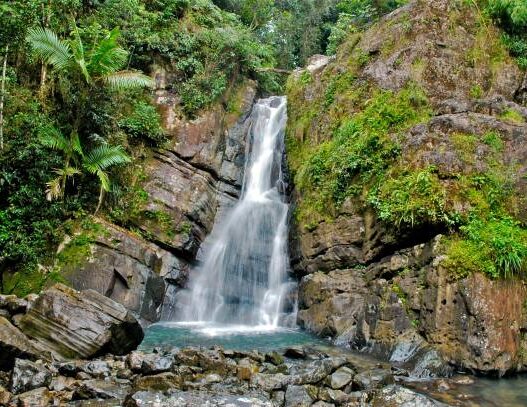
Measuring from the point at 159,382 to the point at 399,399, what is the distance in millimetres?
3376

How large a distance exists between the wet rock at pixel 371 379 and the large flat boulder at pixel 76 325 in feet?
13.2

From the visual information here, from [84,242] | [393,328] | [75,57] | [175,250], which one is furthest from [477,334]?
[75,57]

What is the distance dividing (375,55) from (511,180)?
265 inches

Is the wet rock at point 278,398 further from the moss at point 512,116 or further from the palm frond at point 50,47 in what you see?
the palm frond at point 50,47

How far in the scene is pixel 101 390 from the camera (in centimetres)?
632

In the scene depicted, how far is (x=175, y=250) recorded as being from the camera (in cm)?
1391

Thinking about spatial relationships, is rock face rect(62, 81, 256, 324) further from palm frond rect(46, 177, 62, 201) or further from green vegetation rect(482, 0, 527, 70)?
green vegetation rect(482, 0, 527, 70)

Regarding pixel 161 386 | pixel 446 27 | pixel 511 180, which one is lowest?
pixel 161 386

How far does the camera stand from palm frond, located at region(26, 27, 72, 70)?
472 inches

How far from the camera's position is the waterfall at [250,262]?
43.1ft

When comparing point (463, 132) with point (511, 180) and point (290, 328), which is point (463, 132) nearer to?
point (511, 180)

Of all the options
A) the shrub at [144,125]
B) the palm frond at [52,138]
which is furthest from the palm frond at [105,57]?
the shrub at [144,125]

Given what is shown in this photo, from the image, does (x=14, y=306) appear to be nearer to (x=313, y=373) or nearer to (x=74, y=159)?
(x=313, y=373)

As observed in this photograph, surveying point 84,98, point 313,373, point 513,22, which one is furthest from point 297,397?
point 513,22
